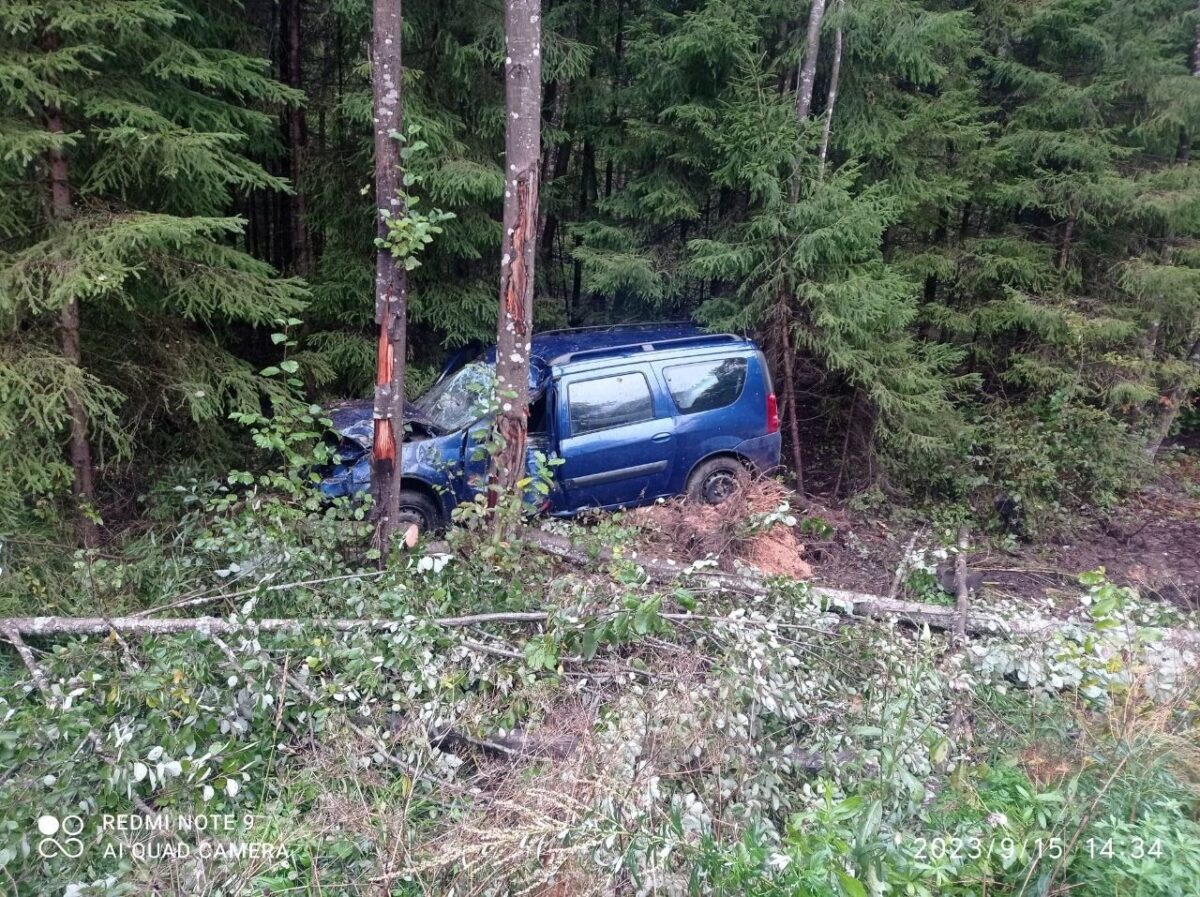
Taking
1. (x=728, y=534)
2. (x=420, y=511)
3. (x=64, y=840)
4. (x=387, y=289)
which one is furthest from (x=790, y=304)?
(x=64, y=840)

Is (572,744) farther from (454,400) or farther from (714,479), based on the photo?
(714,479)

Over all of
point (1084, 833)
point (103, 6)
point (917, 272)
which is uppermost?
point (103, 6)

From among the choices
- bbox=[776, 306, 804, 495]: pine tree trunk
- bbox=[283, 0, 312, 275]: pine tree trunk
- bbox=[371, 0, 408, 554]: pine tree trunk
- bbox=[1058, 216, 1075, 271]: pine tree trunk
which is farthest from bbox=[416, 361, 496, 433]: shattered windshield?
bbox=[1058, 216, 1075, 271]: pine tree trunk

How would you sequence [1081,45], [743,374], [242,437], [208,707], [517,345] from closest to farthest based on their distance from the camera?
[208,707]
[517,345]
[242,437]
[743,374]
[1081,45]

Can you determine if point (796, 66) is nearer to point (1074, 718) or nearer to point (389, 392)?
point (389, 392)

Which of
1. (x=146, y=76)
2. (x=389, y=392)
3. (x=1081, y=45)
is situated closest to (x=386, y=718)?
(x=389, y=392)

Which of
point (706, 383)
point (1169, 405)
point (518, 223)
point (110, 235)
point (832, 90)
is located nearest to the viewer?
point (110, 235)

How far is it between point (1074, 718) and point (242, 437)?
690 centimetres

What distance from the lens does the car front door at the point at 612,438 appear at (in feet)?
21.9

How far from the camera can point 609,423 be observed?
22.6ft

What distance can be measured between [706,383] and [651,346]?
0.70m

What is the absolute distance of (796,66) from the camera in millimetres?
8617

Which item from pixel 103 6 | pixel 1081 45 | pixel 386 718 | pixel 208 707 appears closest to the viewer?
pixel 208 707

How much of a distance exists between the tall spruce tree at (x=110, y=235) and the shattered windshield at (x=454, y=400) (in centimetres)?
164
